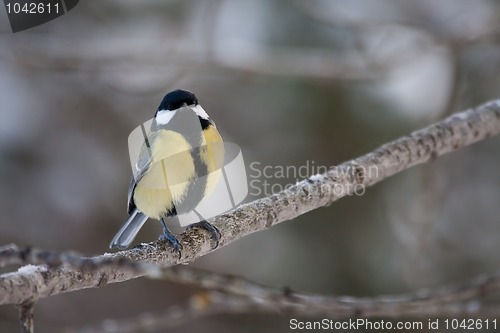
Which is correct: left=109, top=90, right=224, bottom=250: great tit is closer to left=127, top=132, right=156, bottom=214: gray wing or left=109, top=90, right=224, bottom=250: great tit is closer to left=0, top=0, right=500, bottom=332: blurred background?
left=127, top=132, right=156, bottom=214: gray wing

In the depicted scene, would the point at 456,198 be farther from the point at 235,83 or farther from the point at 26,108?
the point at 26,108

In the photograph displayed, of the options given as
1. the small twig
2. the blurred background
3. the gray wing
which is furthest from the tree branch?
the blurred background

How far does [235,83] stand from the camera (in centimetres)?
391

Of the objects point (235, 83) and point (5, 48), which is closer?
point (5, 48)

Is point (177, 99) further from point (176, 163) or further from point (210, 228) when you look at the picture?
point (210, 228)

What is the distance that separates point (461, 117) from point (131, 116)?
2.28 m

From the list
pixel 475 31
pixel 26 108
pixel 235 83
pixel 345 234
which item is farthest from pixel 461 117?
pixel 26 108

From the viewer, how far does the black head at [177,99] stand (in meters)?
1.66

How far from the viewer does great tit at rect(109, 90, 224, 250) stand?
160cm

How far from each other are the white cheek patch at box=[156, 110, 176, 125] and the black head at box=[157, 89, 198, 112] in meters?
0.01

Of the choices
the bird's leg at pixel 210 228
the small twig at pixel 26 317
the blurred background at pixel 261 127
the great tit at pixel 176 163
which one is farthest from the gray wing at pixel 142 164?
the blurred background at pixel 261 127

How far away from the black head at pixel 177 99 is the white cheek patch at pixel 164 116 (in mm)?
13

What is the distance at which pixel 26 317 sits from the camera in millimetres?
877

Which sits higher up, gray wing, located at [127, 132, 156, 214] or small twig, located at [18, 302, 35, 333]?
gray wing, located at [127, 132, 156, 214]
